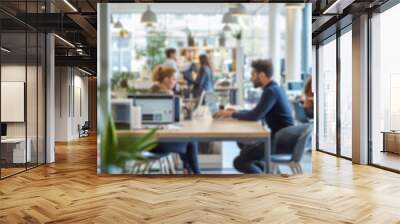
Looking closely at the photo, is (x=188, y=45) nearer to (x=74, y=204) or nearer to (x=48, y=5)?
(x=74, y=204)

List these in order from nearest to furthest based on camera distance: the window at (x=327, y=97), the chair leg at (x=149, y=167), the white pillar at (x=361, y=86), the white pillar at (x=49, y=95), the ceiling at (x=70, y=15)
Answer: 1. the chair leg at (x=149, y=167)
2. the ceiling at (x=70, y=15)
3. the white pillar at (x=361, y=86)
4. the white pillar at (x=49, y=95)
5. the window at (x=327, y=97)

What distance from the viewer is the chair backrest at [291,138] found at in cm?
306

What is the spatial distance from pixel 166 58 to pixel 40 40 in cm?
640

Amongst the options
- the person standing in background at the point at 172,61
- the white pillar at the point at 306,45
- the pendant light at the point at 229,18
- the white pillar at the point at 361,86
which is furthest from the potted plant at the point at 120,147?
the white pillar at the point at 361,86

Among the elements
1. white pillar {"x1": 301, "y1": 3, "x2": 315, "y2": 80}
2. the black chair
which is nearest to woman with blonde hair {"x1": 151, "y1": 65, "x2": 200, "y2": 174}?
Answer: white pillar {"x1": 301, "y1": 3, "x2": 315, "y2": 80}

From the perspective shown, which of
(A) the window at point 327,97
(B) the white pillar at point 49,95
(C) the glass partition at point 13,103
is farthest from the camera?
(A) the window at point 327,97

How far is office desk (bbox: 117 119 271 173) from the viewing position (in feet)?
9.90

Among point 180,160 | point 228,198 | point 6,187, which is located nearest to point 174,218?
point 228,198

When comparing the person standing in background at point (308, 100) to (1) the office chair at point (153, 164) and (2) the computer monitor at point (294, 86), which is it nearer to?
(2) the computer monitor at point (294, 86)

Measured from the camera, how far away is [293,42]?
9.98 ft

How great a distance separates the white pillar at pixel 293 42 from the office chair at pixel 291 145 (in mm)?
362

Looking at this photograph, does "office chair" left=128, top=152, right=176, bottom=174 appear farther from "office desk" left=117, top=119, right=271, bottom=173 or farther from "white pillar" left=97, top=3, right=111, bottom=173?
"white pillar" left=97, top=3, right=111, bottom=173

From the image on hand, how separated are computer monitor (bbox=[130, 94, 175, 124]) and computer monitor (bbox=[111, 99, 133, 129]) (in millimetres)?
57

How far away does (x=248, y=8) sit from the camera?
3.02 m
